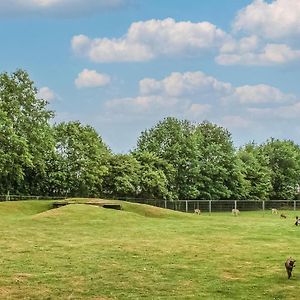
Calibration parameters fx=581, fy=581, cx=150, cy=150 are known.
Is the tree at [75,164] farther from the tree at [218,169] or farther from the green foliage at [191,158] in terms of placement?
the tree at [218,169]

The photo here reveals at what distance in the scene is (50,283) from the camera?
1628 cm

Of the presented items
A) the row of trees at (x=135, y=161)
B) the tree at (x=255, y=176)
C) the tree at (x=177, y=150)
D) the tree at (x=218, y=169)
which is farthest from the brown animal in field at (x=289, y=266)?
the tree at (x=255, y=176)

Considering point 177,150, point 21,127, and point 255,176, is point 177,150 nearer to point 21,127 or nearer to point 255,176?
point 255,176

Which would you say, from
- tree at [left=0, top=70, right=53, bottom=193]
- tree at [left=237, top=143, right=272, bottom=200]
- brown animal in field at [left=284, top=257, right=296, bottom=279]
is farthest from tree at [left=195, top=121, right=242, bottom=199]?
brown animal in field at [left=284, top=257, right=296, bottom=279]

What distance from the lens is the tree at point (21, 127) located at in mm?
52031

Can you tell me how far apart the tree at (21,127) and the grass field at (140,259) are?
1832cm

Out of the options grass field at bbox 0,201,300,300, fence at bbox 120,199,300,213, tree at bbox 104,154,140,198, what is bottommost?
grass field at bbox 0,201,300,300

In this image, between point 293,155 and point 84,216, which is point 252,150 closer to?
point 293,155

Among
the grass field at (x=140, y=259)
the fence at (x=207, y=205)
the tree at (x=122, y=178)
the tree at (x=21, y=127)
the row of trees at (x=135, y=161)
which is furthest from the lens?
the tree at (x=122, y=178)

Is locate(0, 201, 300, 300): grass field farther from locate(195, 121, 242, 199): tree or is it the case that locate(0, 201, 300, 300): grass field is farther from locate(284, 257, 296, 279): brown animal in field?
locate(195, 121, 242, 199): tree

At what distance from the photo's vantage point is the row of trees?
55.4 m

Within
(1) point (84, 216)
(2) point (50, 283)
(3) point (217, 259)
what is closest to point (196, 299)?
(2) point (50, 283)

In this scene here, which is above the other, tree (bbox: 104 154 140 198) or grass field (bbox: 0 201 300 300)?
tree (bbox: 104 154 140 198)

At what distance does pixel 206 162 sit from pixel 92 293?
58965mm
